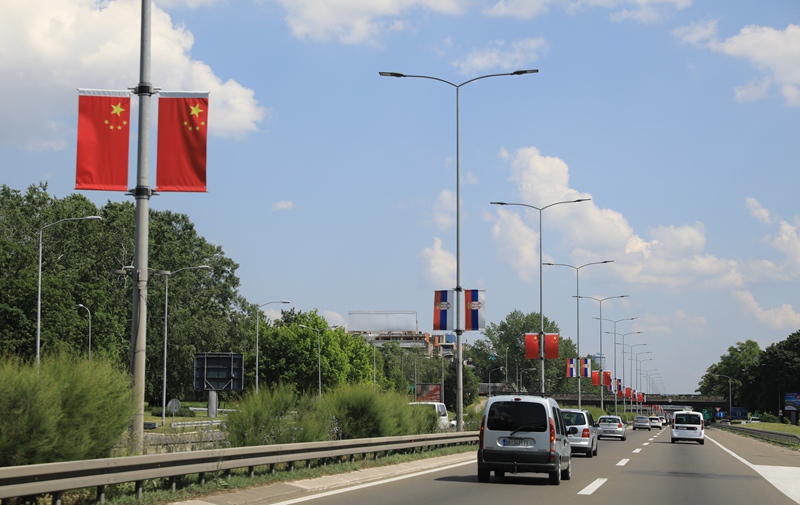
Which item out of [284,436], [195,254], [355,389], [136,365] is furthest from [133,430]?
[195,254]

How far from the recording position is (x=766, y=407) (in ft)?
490

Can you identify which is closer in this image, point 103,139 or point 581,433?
point 103,139

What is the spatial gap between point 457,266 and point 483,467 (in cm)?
1561

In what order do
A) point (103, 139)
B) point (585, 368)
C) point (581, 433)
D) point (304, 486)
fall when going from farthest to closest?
point (585, 368) < point (581, 433) < point (304, 486) < point (103, 139)

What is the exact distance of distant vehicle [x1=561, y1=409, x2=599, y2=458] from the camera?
33.8m

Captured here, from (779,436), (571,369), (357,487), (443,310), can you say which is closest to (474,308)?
(443,310)

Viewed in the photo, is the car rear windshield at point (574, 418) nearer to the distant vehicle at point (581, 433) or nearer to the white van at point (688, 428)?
the distant vehicle at point (581, 433)

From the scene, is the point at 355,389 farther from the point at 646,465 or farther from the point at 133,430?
the point at 133,430

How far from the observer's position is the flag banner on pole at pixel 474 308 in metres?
35.6

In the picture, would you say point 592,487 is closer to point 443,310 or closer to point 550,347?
point 443,310

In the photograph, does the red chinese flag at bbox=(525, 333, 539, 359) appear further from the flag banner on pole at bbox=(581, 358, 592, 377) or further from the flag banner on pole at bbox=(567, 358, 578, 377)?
the flag banner on pole at bbox=(581, 358, 592, 377)

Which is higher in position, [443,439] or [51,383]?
[51,383]

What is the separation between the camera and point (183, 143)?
16062 millimetres

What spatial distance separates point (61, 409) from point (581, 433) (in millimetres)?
23796
